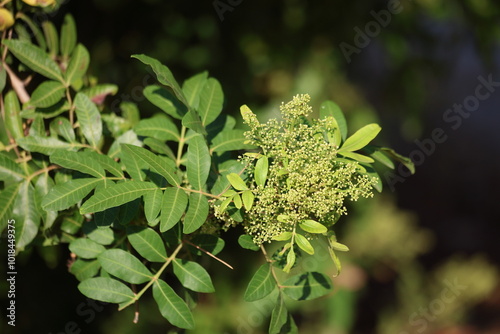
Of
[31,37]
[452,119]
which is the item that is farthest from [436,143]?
[31,37]

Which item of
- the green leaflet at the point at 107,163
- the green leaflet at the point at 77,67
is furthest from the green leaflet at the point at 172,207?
the green leaflet at the point at 77,67

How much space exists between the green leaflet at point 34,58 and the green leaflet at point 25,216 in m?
0.25

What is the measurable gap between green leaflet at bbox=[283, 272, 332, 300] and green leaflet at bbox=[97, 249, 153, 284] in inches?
10.6

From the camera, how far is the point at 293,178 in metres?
0.81

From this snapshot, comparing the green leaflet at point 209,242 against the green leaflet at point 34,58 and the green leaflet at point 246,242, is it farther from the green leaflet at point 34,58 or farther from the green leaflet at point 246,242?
the green leaflet at point 34,58

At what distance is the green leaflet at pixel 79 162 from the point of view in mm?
890

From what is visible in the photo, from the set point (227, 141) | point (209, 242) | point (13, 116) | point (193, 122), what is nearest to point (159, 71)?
point (193, 122)

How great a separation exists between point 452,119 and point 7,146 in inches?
205

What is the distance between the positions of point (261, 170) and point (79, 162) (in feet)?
1.04

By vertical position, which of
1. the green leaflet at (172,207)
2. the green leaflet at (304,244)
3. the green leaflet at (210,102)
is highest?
the green leaflet at (304,244)

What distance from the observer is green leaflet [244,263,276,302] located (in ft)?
2.96

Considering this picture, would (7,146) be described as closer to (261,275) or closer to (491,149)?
(261,275)

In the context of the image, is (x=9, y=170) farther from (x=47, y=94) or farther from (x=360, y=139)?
(x=360, y=139)

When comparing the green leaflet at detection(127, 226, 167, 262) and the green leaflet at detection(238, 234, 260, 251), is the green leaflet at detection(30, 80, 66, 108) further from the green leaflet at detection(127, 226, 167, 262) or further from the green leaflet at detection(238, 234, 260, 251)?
the green leaflet at detection(238, 234, 260, 251)
